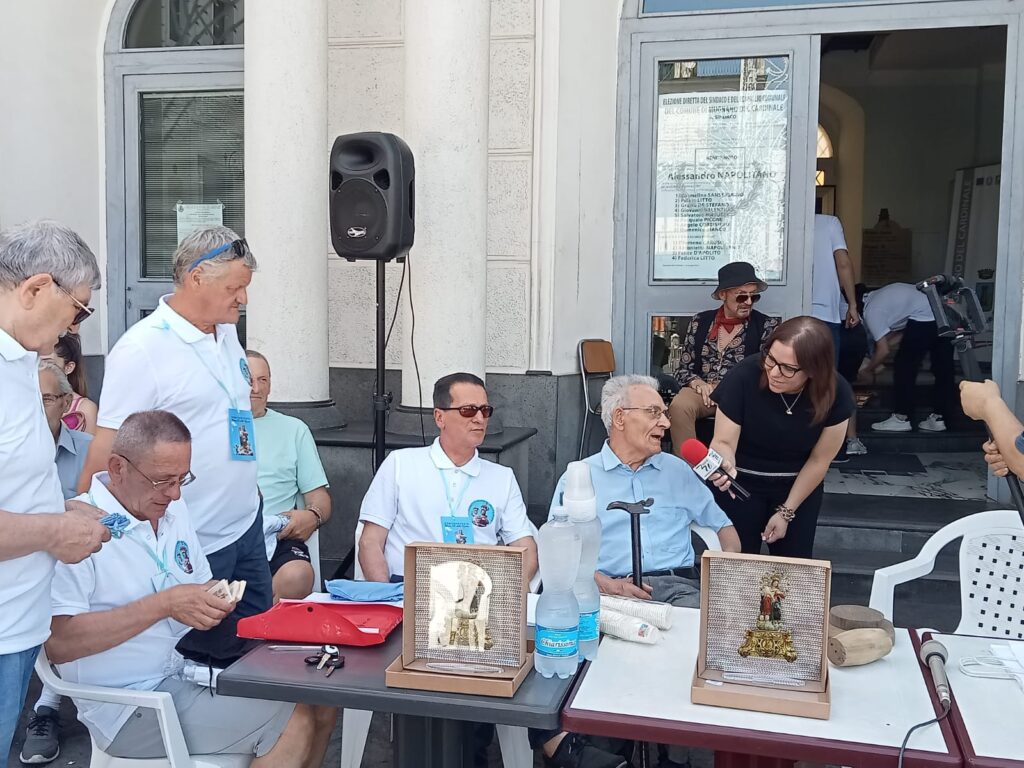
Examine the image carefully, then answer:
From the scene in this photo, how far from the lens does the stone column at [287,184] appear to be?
4.97 meters

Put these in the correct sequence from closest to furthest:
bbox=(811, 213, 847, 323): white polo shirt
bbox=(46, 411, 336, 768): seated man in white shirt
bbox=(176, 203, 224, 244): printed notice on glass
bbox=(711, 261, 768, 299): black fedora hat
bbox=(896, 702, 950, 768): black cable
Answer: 1. bbox=(896, 702, 950, 768): black cable
2. bbox=(46, 411, 336, 768): seated man in white shirt
3. bbox=(711, 261, 768, 299): black fedora hat
4. bbox=(811, 213, 847, 323): white polo shirt
5. bbox=(176, 203, 224, 244): printed notice on glass

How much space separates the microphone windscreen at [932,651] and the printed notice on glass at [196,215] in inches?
210

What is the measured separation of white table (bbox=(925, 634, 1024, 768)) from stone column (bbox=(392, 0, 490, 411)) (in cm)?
311

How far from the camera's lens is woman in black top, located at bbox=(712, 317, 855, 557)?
3498 mm

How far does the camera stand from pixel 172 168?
6496 millimetres

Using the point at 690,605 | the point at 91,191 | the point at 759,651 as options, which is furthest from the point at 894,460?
the point at 91,191

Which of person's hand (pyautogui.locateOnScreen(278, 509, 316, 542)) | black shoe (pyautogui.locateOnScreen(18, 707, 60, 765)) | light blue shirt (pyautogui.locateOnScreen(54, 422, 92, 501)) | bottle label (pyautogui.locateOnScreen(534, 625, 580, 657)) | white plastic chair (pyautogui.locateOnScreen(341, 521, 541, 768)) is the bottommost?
black shoe (pyautogui.locateOnScreen(18, 707, 60, 765))

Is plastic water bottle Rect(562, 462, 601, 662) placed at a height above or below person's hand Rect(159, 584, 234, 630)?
above

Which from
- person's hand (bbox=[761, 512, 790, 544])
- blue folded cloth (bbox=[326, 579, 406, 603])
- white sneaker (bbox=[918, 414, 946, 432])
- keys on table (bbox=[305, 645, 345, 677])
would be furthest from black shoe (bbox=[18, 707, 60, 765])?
white sneaker (bbox=[918, 414, 946, 432])

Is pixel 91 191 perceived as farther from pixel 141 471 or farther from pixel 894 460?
pixel 894 460

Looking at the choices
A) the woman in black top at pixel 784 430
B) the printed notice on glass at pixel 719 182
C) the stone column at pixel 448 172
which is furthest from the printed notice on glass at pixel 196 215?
the woman in black top at pixel 784 430

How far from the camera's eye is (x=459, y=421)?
3.35 metres

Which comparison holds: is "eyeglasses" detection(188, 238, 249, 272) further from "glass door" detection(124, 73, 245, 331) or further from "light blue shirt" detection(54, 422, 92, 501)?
"glass door" detection(124, 73, 245, 331)

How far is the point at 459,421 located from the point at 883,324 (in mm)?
5448
